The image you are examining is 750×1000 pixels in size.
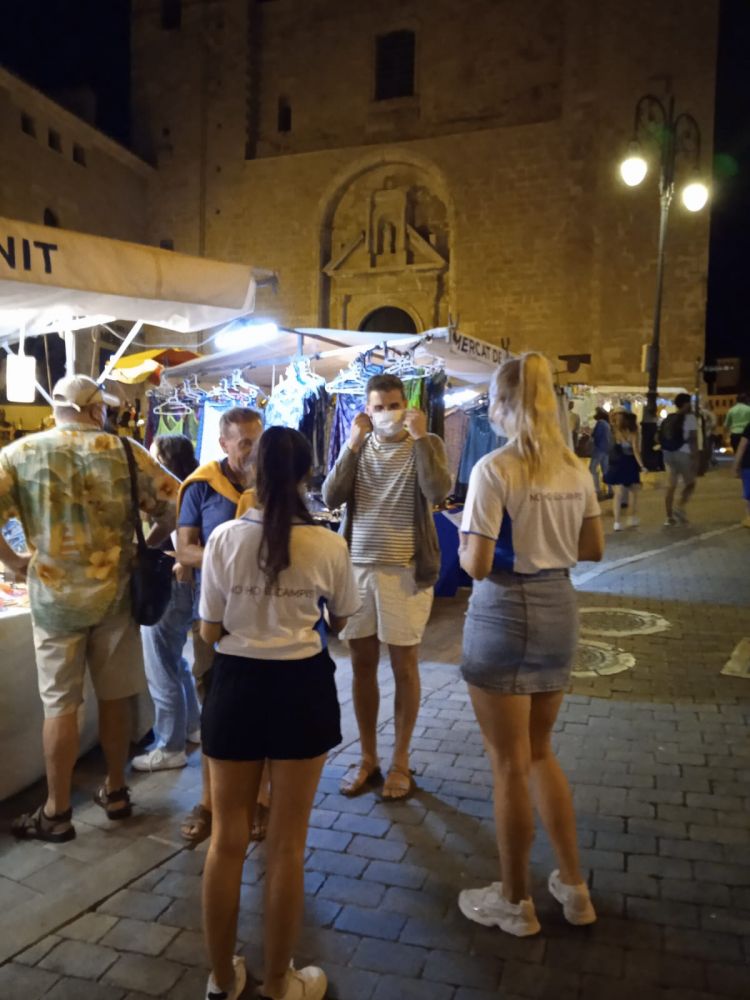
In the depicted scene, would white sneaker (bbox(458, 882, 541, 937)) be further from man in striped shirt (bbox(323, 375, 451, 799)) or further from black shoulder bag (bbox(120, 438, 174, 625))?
black shoulder bag (bbox(120, 438, 174, 625))

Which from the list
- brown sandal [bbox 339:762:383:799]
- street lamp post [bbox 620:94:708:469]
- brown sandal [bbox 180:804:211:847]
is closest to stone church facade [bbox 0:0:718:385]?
street lamp post [bbox 620:94:708:469]

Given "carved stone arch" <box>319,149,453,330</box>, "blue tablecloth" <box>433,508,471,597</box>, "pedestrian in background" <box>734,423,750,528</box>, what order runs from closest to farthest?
"blue tablecloth" <box>433,508,471,597</box> → "pedestrian in background" <box>734,423,750,528</box> → "carved stone arch" <box>319,149,453,330</box>

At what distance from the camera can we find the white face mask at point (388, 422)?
3.76 metres

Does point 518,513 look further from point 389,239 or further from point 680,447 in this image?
point 389,239

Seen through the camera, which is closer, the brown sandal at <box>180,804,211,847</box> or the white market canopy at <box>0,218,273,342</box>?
the brown sandal at <box>180,804,211,847</box>

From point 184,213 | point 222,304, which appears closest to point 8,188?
point 184,213

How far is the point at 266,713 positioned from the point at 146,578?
146 cm

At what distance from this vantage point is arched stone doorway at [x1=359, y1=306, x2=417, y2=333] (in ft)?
81.9

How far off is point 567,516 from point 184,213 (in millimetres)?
26367

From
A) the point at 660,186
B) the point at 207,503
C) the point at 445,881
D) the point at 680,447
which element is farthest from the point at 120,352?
the point at 660,186

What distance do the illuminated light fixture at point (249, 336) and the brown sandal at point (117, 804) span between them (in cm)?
390

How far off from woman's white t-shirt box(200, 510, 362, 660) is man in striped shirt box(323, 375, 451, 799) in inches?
57.0

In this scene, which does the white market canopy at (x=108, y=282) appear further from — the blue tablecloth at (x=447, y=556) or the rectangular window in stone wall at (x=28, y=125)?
the rectangular window in stone wall at (x=28, y=125)

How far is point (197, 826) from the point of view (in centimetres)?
331
